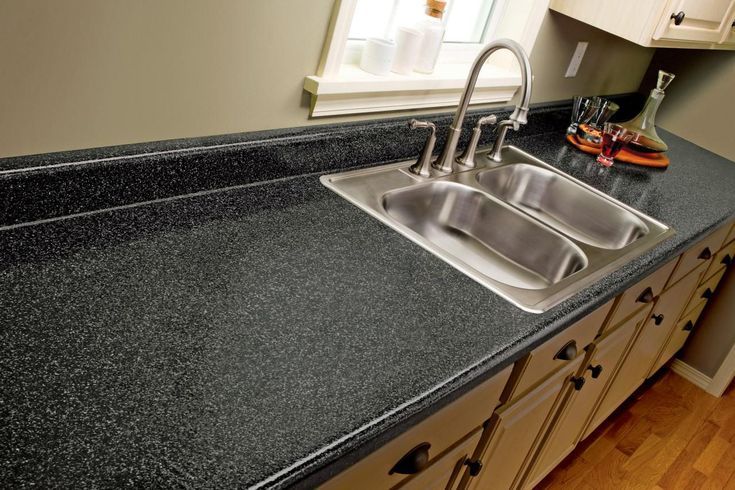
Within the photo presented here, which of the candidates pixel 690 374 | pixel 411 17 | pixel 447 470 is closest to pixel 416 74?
pixel 411 17

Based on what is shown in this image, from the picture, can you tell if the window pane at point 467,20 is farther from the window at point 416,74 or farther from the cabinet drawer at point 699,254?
the cabinet drawer at point 699,254

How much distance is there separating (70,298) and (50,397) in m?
0.21

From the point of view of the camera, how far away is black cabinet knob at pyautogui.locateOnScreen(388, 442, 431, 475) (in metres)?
1.09

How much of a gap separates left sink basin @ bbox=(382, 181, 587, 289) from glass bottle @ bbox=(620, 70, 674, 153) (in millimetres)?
914

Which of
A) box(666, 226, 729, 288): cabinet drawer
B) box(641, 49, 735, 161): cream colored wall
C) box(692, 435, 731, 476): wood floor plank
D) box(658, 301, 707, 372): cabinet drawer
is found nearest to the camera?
box(666, 226, 729, 288): cabinet drawer

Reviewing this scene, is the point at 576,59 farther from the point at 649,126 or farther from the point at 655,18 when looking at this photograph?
the point at 655,18

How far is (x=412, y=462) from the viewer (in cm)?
111

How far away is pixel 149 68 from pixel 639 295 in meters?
1.35

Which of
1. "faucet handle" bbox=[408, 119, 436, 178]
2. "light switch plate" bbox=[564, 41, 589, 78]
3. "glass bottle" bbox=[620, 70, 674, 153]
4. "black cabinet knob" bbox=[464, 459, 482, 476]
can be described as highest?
"light switch plate" bbox=[564, 41, 589, 78]

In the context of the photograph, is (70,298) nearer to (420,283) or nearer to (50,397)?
(50,397)

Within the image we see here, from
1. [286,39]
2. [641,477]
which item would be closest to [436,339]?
[286,39]

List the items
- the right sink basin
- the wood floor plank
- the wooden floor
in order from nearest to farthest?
the right sink basin → the wooden floor → the wood floor plank

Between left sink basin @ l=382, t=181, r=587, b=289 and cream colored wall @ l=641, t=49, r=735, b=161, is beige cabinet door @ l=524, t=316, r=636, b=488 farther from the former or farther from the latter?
cream colored wall @ l=641, t=49, r=735, b=161

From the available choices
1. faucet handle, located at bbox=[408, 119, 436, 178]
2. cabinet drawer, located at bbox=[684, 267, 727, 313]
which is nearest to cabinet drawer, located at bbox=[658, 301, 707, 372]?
cabinet drawer, located at bbox=[684, 267, 727, 313]
